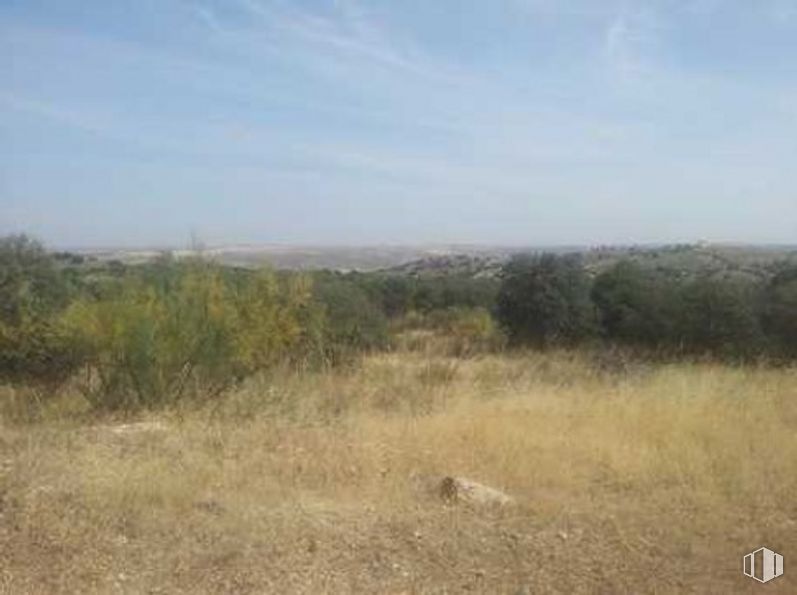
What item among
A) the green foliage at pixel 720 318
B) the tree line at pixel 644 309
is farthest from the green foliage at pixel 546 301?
the green foliage at pixel 720 318

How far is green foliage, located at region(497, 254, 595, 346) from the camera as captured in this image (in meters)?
32.3

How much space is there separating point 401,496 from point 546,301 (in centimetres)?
2727

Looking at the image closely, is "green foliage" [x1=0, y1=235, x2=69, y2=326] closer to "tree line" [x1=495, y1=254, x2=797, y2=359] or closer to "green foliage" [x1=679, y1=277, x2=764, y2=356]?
"tree line" [x1=495, y1=254, x2=797, y2=359]

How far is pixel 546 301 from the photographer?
32.8 m

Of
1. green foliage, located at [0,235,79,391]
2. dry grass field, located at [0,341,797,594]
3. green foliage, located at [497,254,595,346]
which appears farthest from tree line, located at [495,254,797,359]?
dry grass field, located at [0,341,797,594]

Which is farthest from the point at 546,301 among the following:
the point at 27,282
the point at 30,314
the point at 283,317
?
the point at 283,317

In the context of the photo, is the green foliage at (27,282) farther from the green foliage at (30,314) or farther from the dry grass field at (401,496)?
the dry grass field at (401,496)

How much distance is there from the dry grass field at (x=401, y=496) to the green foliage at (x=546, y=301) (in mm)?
22882

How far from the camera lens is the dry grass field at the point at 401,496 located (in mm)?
4832

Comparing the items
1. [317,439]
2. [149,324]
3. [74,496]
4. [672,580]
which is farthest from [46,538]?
[149,324]

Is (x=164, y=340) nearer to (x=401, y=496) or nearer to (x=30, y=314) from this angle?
(x=401, y=496)

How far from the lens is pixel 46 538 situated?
5.15 meters

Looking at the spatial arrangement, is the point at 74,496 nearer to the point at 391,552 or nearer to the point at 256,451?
the point at 256,451

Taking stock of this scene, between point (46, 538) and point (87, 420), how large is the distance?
4.12m
